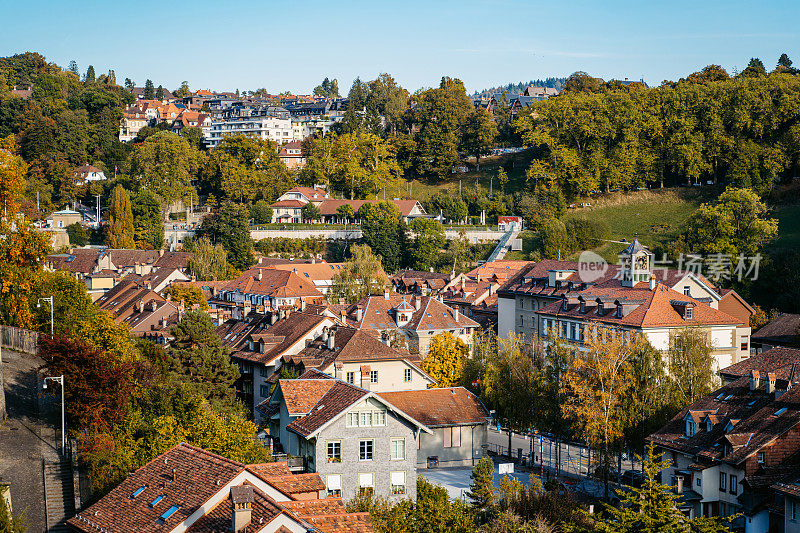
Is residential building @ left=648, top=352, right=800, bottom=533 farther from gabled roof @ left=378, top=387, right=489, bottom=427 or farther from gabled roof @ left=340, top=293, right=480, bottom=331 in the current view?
gabled roof @ left=340, top=293, right=480, bottom=331

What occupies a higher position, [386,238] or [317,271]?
[386,238]

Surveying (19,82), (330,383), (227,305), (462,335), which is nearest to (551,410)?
(330,383)

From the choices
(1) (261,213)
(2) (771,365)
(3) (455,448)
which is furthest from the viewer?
(1) (261,213)

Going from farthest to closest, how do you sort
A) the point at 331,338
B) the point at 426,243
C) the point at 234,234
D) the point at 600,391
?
1. the point at 234,234
2. the point at 426,243
3. the point at 331,338
4. the point at 600,391

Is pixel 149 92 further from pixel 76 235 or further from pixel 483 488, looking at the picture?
pixel 483 488

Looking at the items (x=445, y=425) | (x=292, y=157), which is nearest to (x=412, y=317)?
(x=445, y=425)

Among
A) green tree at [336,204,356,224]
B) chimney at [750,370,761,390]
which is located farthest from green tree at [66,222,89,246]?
chimney at [750,370,761,390]
